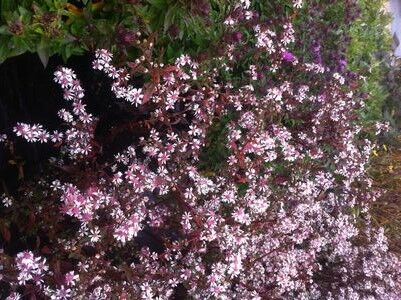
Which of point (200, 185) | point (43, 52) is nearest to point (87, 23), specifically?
point (43, 52)

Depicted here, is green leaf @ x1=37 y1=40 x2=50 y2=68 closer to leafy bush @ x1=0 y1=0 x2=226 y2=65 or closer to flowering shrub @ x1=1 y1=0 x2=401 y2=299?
leafy bush @ x1=0 y1=0 x2=226 y2=65

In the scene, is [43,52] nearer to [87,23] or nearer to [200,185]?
[87,23]

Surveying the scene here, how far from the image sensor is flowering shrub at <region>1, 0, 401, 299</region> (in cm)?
175

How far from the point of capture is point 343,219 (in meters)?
2.75

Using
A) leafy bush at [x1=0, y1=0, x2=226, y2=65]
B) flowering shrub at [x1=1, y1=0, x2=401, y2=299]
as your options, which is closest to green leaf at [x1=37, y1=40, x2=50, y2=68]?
leafy bush at [x1=0, y1=0, x2=226, y2=65]

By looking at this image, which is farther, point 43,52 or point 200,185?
point 200,185

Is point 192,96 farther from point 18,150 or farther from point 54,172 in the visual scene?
point 18,150

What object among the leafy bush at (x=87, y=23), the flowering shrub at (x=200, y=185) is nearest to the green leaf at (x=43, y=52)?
the leafy bush at (x=87, y=23)

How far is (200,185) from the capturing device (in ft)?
6.24

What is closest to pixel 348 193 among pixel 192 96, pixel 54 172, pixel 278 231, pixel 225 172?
pixel 278 231

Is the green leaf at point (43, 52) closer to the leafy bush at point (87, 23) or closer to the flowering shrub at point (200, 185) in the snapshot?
the leafy bush at point (87, 23)

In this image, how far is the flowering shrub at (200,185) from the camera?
69.1 inches

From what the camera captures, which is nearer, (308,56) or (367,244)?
(308,56)

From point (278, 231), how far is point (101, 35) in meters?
1.23
